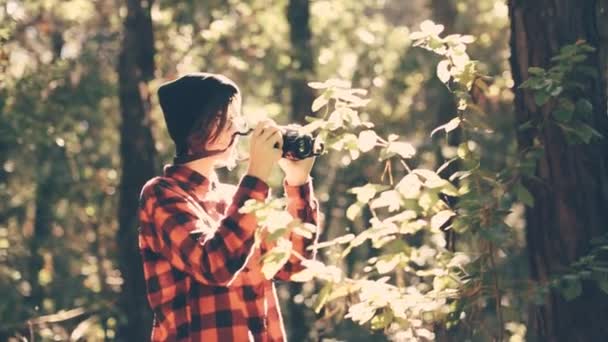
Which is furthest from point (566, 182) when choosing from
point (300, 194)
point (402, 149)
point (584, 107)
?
point (300, 194)

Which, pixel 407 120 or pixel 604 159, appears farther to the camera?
pixel 407 120

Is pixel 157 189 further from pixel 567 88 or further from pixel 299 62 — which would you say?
pixel 299 62

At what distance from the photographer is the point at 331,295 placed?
417cm

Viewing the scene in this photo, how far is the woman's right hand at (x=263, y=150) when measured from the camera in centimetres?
350

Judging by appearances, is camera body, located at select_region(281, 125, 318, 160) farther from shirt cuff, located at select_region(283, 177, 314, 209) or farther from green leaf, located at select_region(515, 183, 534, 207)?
green leaf, located at select_region(515, 183, 534, 207)

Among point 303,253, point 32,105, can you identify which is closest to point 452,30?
point 32,105

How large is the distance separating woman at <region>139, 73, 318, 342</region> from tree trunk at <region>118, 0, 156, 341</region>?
6.46m

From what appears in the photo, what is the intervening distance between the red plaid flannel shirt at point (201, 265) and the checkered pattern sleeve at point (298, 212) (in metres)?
0.16

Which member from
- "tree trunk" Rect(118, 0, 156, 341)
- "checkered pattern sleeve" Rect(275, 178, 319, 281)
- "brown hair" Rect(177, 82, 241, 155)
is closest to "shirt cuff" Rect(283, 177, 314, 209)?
"checkered pattern sleeve" Rect(275, 178, 319, 281)

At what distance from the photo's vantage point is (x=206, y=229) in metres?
3.48

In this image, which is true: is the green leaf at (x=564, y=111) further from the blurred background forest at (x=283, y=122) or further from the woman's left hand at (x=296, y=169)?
the woman's left hand at (x=296, y=169)

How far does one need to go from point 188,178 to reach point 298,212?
461mm

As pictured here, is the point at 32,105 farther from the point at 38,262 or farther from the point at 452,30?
the point at 38,262

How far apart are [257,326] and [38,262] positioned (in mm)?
12379
